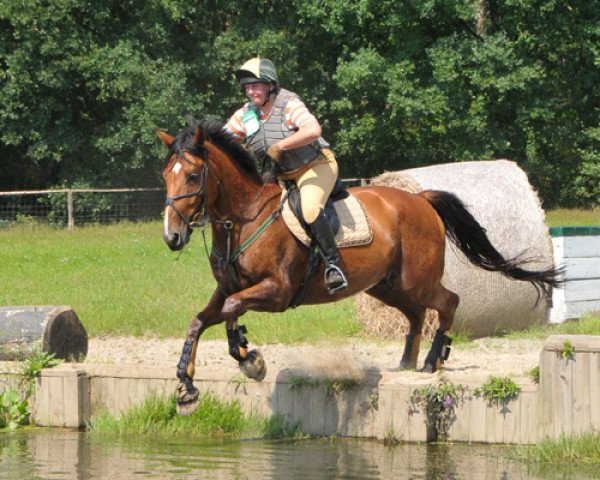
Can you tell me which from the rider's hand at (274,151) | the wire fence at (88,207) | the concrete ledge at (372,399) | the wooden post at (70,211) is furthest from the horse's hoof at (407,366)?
the wire fence at (88,207)

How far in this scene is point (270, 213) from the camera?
8617 millimetres

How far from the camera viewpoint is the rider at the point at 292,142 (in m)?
8.37

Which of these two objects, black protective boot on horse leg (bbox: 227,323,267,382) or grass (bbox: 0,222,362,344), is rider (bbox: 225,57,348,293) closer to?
black protective boot on horse leg (bbox: 227,323,267,382)

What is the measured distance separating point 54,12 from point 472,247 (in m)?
21.0

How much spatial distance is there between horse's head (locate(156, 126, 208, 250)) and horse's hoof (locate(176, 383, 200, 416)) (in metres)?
1.16

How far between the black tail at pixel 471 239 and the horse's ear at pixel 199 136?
107 inches

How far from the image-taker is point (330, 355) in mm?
9219

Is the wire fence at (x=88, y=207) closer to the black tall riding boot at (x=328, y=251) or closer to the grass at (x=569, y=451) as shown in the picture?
the black tall riding boot at (x=328, y=251)

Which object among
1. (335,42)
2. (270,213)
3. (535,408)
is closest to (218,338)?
(270,213)

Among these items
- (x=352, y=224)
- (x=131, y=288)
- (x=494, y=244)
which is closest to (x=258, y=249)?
(x=352, y=224)

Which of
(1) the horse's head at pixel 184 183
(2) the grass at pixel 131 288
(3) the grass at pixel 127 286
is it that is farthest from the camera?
(3) the grass at pixel 127 286

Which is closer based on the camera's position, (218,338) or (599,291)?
(218,338)

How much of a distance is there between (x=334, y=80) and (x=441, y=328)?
23523 mm

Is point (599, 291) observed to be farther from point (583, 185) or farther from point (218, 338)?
point (583, 185)
